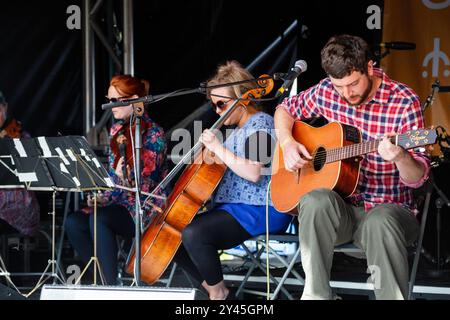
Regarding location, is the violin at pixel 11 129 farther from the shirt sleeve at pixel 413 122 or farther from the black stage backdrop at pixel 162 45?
the shirt sleeve at pixel 413 122

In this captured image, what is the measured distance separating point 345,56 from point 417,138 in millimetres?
509

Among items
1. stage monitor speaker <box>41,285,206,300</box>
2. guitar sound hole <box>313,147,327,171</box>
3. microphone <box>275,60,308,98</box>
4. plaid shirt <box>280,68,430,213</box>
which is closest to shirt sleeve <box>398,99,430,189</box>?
plaid shirt <box>280,68,430,213</box>

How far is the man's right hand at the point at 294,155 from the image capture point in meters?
3.38

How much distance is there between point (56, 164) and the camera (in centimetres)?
377

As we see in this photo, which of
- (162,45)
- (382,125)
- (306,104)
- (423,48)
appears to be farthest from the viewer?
(162,45)

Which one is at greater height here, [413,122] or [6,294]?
[413,122]

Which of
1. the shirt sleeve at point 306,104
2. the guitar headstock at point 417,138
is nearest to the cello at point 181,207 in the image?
the shirt sleeve at point 306,104

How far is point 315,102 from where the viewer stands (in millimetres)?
3584

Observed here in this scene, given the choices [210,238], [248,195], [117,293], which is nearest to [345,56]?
[248,195]

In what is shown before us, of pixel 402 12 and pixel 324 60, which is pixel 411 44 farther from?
pixel 324 60

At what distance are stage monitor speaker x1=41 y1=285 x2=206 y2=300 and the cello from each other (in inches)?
33.8

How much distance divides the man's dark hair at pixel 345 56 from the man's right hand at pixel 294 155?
40cm

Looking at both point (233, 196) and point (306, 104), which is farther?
point (233, 196)

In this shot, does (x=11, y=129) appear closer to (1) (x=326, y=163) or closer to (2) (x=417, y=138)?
(1) (x=326, y=163)
